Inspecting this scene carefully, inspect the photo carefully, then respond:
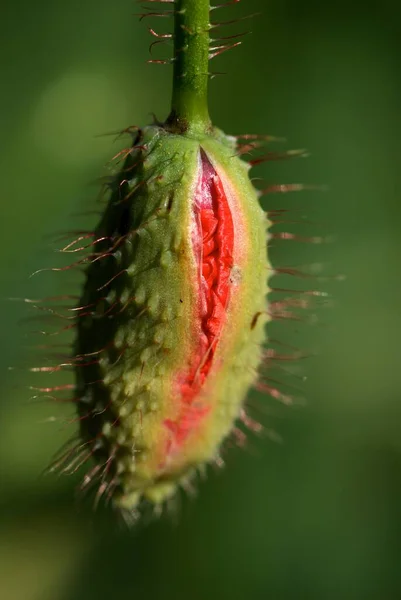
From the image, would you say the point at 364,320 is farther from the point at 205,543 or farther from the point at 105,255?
the point at 105,255

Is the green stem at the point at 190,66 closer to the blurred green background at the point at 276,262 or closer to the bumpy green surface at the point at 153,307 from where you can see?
the bumpy green surface at the point at 153,307

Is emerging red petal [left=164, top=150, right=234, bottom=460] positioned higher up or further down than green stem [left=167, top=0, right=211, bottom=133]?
further down

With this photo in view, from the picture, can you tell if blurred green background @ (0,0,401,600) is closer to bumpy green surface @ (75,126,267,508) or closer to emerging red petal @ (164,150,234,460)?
bumpy green surface @ (75,126,267,508)

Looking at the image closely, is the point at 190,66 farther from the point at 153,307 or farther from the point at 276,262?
the point at 276,262

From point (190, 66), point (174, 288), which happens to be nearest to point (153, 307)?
point (174, 288)

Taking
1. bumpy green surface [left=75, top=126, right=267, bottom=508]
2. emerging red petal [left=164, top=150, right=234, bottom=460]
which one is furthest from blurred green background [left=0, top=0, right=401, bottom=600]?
emerging red petal [left=164, top=150, right=234, bottom=460]

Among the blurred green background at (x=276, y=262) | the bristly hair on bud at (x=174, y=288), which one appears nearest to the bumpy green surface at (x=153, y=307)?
the bristly hair on bud at (x=174, y=288)

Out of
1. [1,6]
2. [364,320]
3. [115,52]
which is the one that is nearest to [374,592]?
[364,320]
